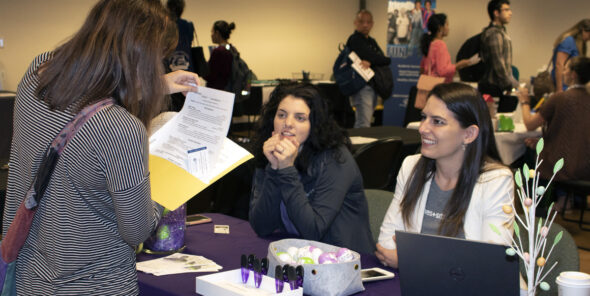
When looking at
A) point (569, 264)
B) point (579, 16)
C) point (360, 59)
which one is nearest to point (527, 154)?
point (360, 59)

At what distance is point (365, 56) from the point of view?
22.7ft

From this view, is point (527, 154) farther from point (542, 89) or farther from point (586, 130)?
point (542, 89)

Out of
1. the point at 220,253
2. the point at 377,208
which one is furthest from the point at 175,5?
the point at 220,253

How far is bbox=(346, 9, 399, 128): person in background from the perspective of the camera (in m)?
6.93

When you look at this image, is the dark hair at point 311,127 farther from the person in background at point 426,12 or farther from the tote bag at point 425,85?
the person in background at point 426,12

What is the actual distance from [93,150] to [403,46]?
700 cm

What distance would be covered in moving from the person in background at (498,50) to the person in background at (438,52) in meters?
0.32

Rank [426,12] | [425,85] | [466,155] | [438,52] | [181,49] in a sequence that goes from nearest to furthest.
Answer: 1. [466,155]
2. [181,49]
3. [425,85]
4. [438,52]
5. [426,12]

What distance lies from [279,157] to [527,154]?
Answer: 141 inches

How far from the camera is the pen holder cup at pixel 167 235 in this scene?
6.49ft

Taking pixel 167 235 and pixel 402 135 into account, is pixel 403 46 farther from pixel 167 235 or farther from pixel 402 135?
pixel 167 235

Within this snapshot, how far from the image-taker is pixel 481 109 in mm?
2115

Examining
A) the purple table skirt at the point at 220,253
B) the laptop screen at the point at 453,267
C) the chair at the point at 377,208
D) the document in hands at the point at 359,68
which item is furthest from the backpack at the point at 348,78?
the laptop screen at the point at 453,267

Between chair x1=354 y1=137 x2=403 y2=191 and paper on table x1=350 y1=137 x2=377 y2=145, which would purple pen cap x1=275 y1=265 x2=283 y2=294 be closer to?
chair x1=354 y1=137 x2=403 y2=191
